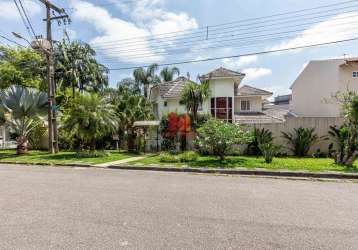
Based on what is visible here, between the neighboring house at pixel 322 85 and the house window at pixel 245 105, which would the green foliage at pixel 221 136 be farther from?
the neighboring house at pixel 322 85

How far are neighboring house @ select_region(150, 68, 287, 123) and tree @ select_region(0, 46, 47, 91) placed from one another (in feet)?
42.7

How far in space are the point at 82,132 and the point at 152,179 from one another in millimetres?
7784

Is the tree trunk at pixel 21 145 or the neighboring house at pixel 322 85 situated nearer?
the tree trunk at pixel 21 145

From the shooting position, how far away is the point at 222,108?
22688 mm

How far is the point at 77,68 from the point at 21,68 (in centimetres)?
697

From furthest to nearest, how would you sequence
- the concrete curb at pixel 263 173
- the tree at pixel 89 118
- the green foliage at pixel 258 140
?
the tree at pixel 89 118 < the green foliage at pixel 258 140 < the concrete curb at pixel 263 173

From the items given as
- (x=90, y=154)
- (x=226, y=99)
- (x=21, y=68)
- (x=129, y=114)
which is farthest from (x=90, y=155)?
(x=21, y=68)

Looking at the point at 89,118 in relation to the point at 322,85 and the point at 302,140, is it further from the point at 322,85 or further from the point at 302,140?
the point at 322,85

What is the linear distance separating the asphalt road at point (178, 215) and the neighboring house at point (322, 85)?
62.3 feet

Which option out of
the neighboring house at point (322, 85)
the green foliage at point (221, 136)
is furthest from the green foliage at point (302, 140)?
the neighboring house at point (322, 85)

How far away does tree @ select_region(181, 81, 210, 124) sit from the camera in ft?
50.9

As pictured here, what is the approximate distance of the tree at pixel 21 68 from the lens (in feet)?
81.5

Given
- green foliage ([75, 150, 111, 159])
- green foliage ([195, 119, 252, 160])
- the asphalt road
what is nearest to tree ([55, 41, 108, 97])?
green foliage ([75, 150, 111, 159])

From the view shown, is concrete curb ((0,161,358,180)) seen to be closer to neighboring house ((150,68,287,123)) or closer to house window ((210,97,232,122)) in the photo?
neighboring house ((150,68,287,123))
